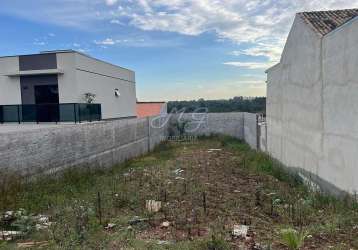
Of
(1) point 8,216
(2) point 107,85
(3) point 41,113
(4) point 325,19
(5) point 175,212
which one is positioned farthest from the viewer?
(2) point 107,85

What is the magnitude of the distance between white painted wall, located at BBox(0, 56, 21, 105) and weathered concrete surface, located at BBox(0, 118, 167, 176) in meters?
7.36

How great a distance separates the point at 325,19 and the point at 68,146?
8.26 metres

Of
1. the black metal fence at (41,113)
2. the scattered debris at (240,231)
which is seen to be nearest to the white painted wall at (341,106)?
the scattered debris at (240,231)

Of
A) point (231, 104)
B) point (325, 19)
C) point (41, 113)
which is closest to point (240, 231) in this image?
point (325, 19)

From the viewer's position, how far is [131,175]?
34.0 feet

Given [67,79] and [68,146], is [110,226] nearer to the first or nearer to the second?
[68,146]

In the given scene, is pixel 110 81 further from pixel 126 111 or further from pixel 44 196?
pixel 44 196

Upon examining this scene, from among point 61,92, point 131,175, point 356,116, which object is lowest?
point 131,175

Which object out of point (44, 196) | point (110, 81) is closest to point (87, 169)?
point (44, 196)

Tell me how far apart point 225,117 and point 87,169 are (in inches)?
576

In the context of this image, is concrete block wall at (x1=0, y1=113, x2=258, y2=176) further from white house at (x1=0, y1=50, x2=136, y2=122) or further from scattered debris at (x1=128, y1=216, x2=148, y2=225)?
scattered debris at (x1=128, y1=216, x2=148, y2=225)

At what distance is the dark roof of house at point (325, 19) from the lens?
27.9 feet

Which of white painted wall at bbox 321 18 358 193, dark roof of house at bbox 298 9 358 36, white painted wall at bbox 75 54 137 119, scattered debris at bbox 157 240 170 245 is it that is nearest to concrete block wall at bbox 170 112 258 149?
white painted wall at bbox 75 54 137 119

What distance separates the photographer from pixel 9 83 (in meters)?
18.1
